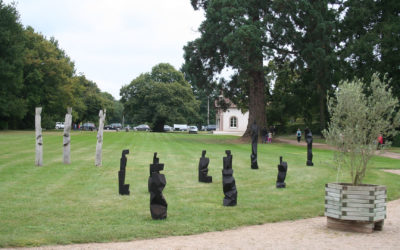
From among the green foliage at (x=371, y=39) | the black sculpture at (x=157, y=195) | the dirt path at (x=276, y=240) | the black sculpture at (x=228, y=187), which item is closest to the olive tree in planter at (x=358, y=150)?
the dirt path at (x=276, y=240)

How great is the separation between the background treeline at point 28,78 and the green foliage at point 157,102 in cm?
1080

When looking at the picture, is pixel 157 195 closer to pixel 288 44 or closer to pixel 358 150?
pixel 358 150

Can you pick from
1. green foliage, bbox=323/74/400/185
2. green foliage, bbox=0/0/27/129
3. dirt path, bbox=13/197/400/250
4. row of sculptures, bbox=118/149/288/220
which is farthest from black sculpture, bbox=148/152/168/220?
green foliage, bbox=0/0/27/129

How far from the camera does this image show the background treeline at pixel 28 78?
47.8 metres

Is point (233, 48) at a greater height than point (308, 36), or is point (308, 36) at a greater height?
point (308, 36)

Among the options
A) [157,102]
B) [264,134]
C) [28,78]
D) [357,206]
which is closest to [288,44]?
[264,134]

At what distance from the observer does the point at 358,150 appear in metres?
8.03

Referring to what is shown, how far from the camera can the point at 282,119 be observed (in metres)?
63.5

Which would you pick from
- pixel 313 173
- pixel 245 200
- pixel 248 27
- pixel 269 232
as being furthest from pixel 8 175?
pixel 248 27

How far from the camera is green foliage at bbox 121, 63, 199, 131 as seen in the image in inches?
3061

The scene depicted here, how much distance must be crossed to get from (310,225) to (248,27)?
27655mm

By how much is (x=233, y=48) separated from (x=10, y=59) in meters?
28.6

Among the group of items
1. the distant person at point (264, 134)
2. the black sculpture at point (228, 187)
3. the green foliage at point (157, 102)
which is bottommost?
the black sculpture at point (228, 187)

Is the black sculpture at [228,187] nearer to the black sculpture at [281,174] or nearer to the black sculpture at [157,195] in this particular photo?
the black sculpture at [157,195]
